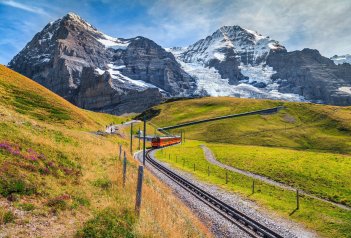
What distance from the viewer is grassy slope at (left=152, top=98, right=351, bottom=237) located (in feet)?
99.3

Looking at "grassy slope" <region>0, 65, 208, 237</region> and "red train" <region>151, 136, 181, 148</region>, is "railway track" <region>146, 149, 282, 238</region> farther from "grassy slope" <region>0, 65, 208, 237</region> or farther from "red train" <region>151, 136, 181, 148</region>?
"red train" <region>151, 136, 181, 148</region>

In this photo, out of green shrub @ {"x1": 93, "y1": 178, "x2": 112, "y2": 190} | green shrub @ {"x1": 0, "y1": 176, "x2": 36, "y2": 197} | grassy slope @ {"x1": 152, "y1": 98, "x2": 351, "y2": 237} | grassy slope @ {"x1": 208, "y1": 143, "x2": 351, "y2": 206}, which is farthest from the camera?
grassy slope @ {"x1": 208, "y1": 143, "x2": 351, "y2": 206}

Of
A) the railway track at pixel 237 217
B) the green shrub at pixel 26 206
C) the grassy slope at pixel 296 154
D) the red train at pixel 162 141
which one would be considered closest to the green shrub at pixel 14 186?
the green shrub at pixel 26 206

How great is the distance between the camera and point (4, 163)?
17.5m

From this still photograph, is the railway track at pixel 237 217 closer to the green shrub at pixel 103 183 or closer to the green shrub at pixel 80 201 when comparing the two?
the green shrub at pixel 103 183

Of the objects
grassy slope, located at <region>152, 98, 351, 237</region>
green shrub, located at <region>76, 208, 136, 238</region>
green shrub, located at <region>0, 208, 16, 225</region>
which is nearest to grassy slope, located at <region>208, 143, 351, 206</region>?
grassy slope, located at <region>152, 98, 351, 237</region>

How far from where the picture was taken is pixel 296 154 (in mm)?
70938

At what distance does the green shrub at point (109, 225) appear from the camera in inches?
510

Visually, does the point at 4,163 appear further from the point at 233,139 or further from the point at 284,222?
the point at 233,139

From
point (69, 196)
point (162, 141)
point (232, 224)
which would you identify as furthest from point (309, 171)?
point (162, 141)

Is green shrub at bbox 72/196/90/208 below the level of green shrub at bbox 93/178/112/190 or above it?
below

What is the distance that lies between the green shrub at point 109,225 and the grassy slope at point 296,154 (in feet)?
52.4

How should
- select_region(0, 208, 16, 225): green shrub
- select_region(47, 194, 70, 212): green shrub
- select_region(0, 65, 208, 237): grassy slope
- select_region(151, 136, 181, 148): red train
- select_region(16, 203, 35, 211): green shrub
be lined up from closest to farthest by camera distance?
select_region(0, 208, 16, 225): green shrub → select_region(0, 65, 208, 237): grassy slope → select_region(16, 203, 35, 211): green shrub → select_region(47, 194, 70, 212): green shrub → select_region(151, 136, 181, 148): red train

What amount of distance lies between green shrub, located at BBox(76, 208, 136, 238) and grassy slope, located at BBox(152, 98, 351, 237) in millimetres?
15970
